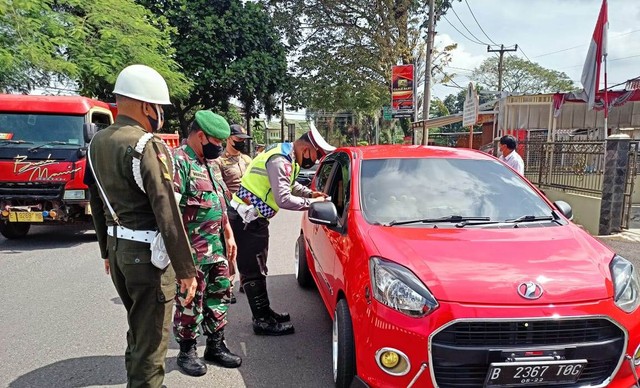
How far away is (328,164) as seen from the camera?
450 centimetres

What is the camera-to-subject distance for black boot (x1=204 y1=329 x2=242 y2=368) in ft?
10.5

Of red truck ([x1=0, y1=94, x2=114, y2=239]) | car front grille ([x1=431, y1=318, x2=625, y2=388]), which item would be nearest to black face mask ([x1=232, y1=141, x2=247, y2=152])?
red truck ([x1=0, y1=94, x2=114, y2=239])

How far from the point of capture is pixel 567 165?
8773 millimetres

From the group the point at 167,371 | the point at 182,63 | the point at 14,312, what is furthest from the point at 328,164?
the point at 182,63

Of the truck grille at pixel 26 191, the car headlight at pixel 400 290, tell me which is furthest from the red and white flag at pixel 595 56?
the truck grille at pixel 26 191

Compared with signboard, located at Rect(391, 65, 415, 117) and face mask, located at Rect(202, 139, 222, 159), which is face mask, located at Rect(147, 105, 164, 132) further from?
signboard, located at Rect(391, 65, 415, 117)

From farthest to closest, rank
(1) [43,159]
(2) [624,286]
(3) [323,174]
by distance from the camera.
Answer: (1) [43,159] < (3) [323,174] < (2) [624,286]

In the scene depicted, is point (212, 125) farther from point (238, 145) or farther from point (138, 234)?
point (238, 145)

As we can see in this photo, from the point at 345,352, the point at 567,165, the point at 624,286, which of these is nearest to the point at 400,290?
the point at 345,352

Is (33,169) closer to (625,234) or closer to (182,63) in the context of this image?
(625,234)

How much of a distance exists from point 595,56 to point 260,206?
891 centimetres

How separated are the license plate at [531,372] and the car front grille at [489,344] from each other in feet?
0.10

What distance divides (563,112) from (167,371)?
14.6m

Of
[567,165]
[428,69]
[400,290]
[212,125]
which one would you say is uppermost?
[428,69]
